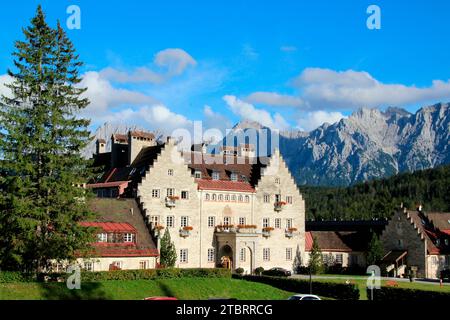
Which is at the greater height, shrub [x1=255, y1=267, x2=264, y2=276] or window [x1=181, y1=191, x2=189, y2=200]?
window [x1=181, y1=191, x2=189, y2=200]

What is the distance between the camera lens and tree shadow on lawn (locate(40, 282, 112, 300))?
40531 mm

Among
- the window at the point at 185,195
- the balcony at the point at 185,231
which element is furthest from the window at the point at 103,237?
the window at the point at 185,195

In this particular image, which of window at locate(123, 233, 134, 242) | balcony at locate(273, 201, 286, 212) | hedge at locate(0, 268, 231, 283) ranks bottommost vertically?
hedge at locate(0, 268, 231, 283)

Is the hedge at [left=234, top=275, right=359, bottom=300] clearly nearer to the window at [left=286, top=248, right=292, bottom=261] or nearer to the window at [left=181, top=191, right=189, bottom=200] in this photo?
the window at [left=181, top=191, right=189, bottom=200]

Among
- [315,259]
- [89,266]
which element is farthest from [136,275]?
[315,259]

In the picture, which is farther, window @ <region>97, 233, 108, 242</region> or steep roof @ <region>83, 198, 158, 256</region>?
steep roof @ <region>83, 198, 158, 256</region>

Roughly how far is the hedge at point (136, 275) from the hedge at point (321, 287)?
4773 mm

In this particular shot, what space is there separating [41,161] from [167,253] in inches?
736

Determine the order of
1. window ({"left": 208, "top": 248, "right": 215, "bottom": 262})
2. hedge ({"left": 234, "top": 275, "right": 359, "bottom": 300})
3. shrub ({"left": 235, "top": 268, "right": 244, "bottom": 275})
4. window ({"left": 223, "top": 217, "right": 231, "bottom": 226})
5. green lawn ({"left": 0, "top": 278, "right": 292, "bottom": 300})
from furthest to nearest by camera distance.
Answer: window ({"left": 223, "top": 217, "right": 231, "bottom": 226}) < window ({"left": 208, "top": 248, "right": 215, "bottom": 262}) < shrub ({"left": 235, "top": 268, "right": 244, "bottom": 275}) < hedge ({"left": 234, "top": 275, "right": 359, "bottom": 300}) < green lawn ({"left": 0, "top": 278, "right": 292, "bottom": 300})

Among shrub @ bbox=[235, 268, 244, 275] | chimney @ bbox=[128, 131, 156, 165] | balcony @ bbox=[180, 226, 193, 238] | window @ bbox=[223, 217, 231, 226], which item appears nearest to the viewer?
balcony @ bbox=[180, 226, 193, 238]

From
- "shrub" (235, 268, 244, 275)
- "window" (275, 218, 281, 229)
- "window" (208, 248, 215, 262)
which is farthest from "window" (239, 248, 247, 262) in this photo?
"window" (275, 218, 281, 229)

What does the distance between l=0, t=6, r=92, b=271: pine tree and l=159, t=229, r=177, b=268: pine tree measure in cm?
1508

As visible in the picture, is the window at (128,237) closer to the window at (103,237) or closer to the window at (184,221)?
the window at (103,237)
